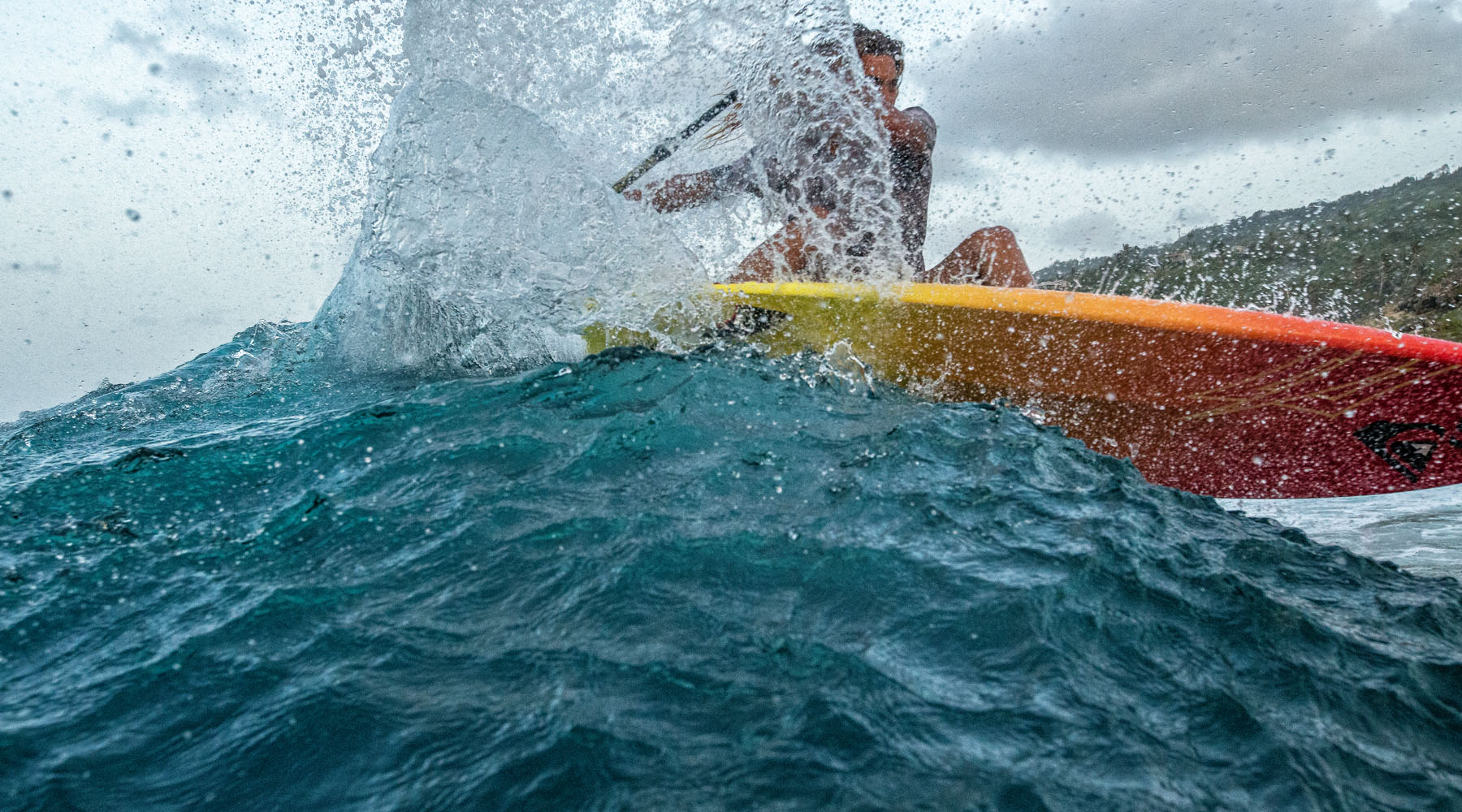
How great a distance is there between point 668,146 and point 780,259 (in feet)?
3.78

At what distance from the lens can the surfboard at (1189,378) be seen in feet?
9.05

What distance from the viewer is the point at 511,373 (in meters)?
3.20

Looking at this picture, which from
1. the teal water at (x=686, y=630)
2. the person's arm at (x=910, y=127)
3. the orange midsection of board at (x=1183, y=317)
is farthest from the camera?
the person's arm at (x=910, y=127)

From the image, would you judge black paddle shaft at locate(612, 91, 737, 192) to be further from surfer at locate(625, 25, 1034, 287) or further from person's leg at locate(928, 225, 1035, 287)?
person's leg at locate(928, 225, 1035, 287)

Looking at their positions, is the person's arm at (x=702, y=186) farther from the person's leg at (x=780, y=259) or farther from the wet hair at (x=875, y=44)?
the wet hair at (x=875, y=44)

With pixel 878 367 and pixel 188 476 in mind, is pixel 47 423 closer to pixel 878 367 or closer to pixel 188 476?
pixel 188 476

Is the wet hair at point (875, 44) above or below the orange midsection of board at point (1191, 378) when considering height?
above

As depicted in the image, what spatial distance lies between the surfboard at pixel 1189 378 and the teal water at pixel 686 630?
0.53 m

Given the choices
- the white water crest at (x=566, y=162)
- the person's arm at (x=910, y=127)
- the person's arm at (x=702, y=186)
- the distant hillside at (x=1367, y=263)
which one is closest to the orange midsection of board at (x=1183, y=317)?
the white water crest at (x=566, y=162)

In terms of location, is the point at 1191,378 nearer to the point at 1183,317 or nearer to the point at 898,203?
the point at 1183,317

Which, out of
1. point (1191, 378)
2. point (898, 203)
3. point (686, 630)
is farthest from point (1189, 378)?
point (686, 630)

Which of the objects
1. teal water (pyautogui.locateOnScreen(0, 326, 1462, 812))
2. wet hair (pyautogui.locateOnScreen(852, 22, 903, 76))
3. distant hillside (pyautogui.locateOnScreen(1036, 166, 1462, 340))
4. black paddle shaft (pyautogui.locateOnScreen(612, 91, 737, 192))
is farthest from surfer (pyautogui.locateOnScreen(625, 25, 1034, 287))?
distant hillside (pyautogui.locateOnScreen(1036, 166, 1462, 340))

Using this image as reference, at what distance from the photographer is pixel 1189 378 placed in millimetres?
2852

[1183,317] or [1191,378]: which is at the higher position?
[1183,317]
